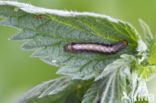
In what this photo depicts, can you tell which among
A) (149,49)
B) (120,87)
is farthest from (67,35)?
(149,49)

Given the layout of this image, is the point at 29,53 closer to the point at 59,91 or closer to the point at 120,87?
the point at 59,91

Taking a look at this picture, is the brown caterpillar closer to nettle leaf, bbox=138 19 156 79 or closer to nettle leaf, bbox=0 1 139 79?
nettle leaf, bbox=0 1 139 79

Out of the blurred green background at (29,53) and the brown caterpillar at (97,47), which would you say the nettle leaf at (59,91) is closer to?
the brown caterpillar at (97,47)

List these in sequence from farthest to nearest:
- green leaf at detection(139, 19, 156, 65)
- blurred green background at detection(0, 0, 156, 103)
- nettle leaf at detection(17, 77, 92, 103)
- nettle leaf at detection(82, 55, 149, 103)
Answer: blurred green background at detection(0, 0, 156, 103), nettle leaf at detection(17, 77, 92, 103), green leaf at detection(139, 19, 156, 65), nettle leaf at detection(82, 55, 149, 103)

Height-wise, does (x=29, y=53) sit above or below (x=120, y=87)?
above

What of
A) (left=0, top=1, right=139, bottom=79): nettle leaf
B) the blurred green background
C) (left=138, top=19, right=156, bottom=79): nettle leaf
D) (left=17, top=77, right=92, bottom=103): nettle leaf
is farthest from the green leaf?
the blurred green background

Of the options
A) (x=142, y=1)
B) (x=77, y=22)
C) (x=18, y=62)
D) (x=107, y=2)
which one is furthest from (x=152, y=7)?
(x=77, y=22)

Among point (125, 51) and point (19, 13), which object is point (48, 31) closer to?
point (19, 13)
